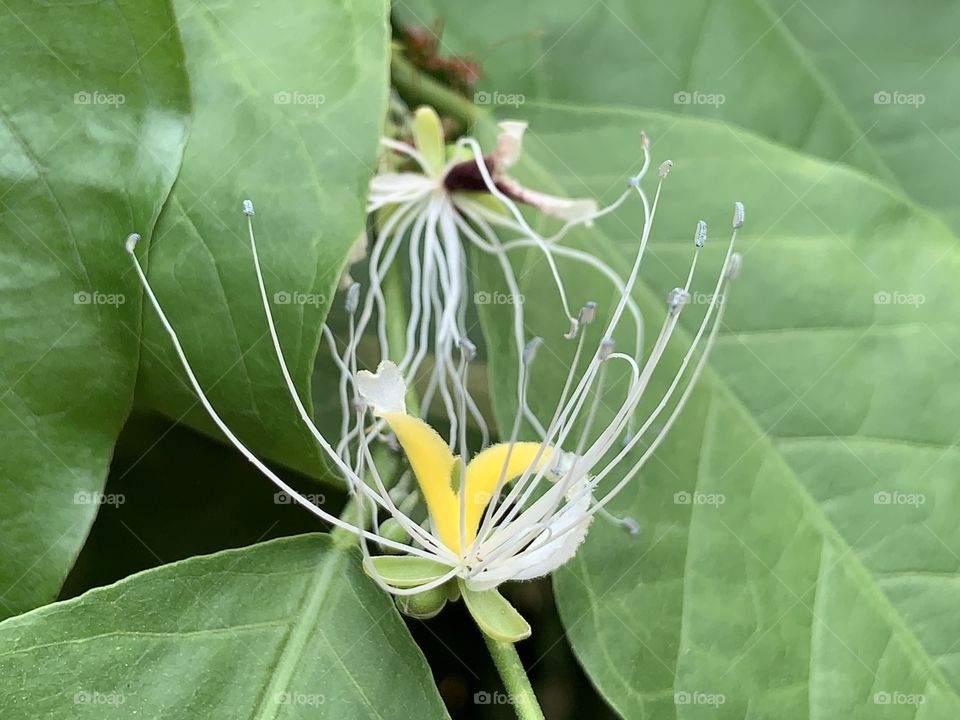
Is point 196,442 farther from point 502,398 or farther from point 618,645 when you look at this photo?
point 618,645

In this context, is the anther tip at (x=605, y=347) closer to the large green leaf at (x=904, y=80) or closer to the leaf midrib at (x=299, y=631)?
the leaf midrib at (x=299, y=631)

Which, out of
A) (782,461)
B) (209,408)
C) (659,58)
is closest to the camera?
(209,408)

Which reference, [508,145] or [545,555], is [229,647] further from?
[508,145]

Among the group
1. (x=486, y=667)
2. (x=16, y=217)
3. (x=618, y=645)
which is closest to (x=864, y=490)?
(x=618, y=645)

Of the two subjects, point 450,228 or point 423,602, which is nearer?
point 423,602

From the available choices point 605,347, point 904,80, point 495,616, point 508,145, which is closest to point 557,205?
point 508,145

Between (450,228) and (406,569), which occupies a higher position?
(450,228)
